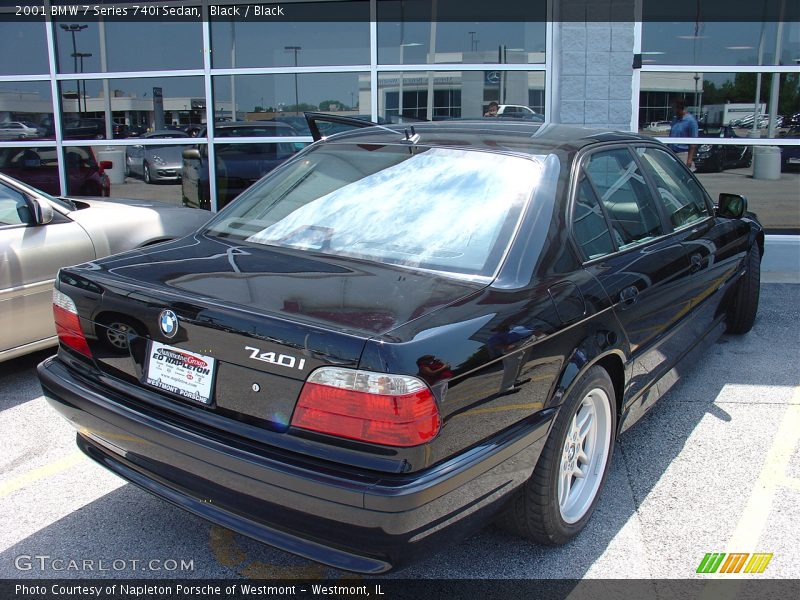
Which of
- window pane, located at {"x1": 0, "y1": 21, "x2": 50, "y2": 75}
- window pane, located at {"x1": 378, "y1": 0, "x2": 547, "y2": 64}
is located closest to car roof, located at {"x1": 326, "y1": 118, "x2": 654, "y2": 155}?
window pane, located at {"x1": 378, "y1": 0, "x2": 547, "y2": 64}

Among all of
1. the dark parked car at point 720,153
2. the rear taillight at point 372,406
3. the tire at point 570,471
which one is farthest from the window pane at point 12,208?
the dark parked car at point 720,153

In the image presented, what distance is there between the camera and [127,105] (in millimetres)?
9055

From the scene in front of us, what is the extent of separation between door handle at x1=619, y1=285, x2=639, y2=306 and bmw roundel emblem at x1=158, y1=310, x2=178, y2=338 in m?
1.73

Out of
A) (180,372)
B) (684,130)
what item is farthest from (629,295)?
(684,130)

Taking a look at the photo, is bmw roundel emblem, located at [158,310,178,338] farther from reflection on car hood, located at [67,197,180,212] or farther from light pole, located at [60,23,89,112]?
light pole, located at [60,23,89,112]

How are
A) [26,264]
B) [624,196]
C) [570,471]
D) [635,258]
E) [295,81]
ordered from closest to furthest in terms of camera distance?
1. [570,471]
2. [635,258]
3. [624,196]
4. [26,264]
5. [295,81]

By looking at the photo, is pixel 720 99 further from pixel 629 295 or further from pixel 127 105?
pixel 127 105

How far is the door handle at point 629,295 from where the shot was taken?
299cm

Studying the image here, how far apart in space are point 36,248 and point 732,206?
4.35 m

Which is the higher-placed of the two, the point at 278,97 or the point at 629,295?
the point at 278,97

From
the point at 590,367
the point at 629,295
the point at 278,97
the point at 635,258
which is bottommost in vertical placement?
the point at 590,367

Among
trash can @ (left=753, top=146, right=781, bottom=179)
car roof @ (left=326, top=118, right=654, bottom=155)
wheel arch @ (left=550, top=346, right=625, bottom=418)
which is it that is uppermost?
car roof @ (left=326, top=118, right=654, bottom=155)

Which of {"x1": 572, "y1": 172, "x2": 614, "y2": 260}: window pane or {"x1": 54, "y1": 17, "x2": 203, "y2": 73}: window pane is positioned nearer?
{"x1": 572, "y1": 172, "x2": 614, "y2": 260}: window pane

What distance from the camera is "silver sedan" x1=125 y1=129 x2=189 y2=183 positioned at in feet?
29.6
